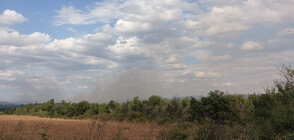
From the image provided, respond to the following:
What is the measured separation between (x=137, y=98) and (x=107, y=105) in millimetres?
6625

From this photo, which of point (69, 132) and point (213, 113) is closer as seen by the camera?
point (69, 132)

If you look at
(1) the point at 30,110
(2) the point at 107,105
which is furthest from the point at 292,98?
(1) the point at 30,110

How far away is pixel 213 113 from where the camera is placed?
25.1 metres

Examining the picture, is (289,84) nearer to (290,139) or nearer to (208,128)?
(290,139)

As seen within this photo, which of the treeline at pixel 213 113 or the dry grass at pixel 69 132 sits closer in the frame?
the dry grass at pixel 69 132

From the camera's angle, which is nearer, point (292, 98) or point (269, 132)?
point (269, 132)

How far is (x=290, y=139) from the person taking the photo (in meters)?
11.6

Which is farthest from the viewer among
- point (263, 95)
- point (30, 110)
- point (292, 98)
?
point (30, 110)

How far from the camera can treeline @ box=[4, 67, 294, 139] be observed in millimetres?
12008

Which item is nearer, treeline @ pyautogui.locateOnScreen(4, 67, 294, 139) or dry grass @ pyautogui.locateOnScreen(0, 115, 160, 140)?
dry grass @ pyautogui.locateOnScreen(0, 115, 160, 140)

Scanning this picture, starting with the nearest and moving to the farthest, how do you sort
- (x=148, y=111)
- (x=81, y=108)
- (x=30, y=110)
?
(x=148, y=111) < (x=81, y=108) < (x=30, y=110)

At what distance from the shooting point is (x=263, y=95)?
65.9 ft

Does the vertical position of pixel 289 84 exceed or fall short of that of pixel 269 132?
it exceeds it

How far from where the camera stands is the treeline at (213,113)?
473 inches
